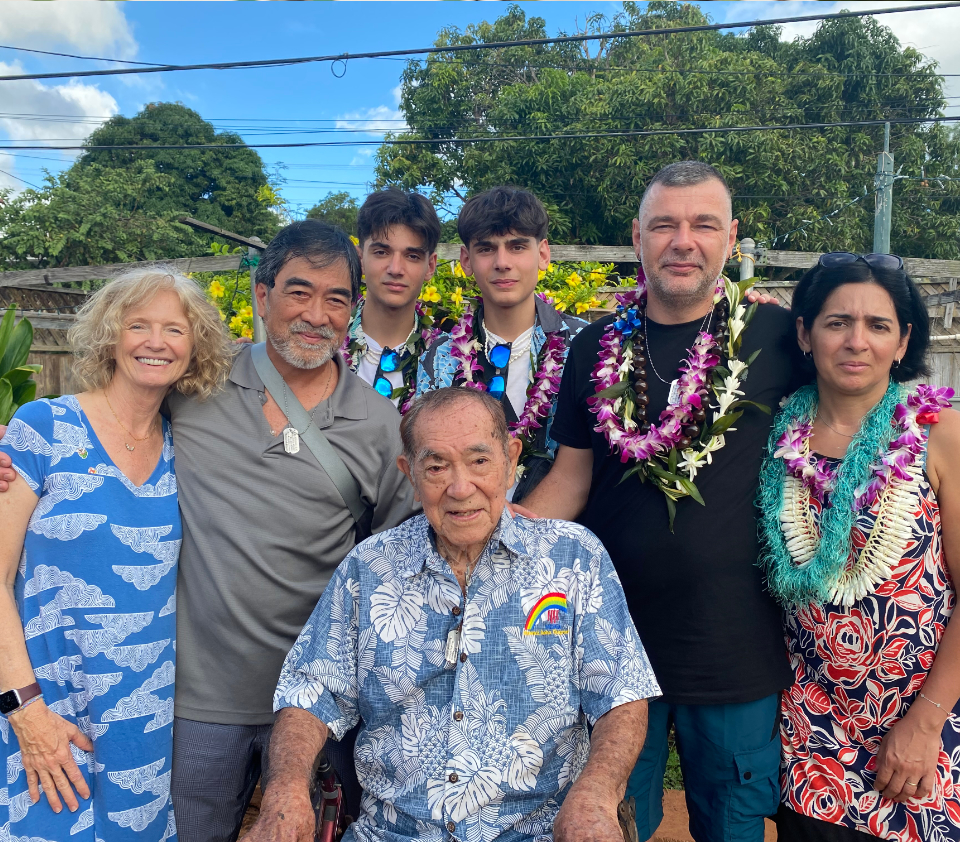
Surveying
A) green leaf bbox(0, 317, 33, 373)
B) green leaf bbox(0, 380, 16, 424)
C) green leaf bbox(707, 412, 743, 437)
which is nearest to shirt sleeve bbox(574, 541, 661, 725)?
green leaf bbox(707, 412, 743, 437)

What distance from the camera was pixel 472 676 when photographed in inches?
85.4

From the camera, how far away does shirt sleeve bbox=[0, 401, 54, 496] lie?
2.28 meters

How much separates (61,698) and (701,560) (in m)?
2.05

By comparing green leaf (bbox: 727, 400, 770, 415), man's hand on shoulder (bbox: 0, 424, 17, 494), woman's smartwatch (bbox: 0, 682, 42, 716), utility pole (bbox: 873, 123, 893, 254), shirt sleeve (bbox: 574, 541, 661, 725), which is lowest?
woman's smartwatch (bbox: 0, 682, 42, 716)

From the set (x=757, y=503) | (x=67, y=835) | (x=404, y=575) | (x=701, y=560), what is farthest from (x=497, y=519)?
(x=67, y=835)

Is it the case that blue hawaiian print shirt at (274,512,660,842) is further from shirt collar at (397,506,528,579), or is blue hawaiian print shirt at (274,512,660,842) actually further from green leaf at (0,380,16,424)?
green leaf at (0,380,16,424)

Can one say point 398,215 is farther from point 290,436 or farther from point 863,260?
point 863,260

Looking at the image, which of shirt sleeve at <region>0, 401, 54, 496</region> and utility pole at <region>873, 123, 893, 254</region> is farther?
utility pole at <region>873, 123, 893, 254</region>

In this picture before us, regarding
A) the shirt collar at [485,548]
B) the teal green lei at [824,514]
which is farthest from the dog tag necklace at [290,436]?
the teal green lei at [824,514]

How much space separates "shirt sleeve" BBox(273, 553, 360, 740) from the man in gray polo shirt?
1.06 feet

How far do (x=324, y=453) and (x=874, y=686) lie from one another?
1.95 metres

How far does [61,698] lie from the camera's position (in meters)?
2.27

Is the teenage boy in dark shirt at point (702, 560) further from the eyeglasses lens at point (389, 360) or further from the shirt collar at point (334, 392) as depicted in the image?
the eyeglasses lens at point (389, 360)

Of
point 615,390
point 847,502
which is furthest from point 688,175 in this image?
point 847,502
